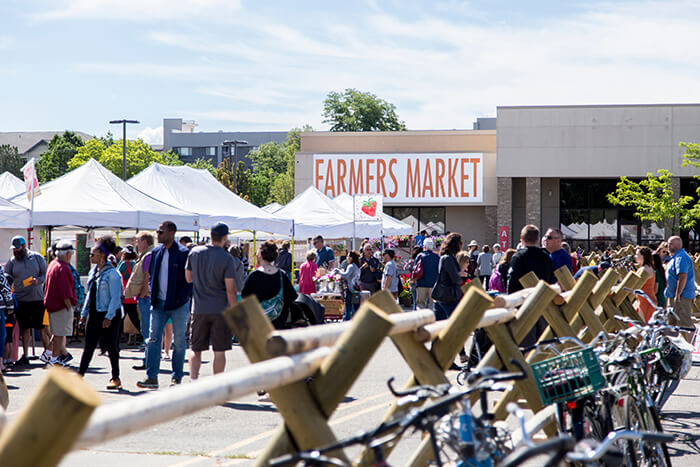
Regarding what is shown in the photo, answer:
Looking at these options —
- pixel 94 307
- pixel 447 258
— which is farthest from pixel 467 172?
pixel 94 307

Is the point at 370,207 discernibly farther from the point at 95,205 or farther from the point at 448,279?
the point at 448,279

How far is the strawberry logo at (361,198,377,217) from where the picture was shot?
84.1ft

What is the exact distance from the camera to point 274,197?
8769 cm

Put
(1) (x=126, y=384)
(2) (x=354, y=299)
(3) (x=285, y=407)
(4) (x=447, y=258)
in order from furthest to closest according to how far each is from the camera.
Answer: (2) (x=354, y=299)
(4) (x=447, y=258)
(1) (x=126, y=384)
(3) (x=285, y=407)

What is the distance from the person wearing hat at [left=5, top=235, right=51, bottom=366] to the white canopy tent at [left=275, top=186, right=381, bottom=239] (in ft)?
34.7

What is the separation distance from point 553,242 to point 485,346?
4.52ft

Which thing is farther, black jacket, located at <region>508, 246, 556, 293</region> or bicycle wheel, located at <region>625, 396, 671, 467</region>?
black jacket, located at <region>508, 246, 556, 293</region>

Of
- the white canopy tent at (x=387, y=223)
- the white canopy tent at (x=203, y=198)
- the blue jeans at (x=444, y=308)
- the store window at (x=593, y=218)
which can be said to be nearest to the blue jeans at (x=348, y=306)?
the white canopy tent at (x=203, y=198)

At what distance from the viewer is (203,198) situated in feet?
70.3

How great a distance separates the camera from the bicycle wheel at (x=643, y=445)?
4930 millimetres

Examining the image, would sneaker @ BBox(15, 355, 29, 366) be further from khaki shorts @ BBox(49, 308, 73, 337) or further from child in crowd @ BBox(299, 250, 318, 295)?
child in crowd @ BBox(299, 250, 318, 295)

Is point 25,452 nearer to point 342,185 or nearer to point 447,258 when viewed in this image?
point 447,258

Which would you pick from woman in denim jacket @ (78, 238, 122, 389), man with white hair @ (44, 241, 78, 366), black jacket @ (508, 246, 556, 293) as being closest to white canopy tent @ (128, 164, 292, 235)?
man with white hair @ (44, 241, 78, 366)

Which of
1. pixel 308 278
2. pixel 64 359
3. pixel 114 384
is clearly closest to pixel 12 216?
pixel 64 359
